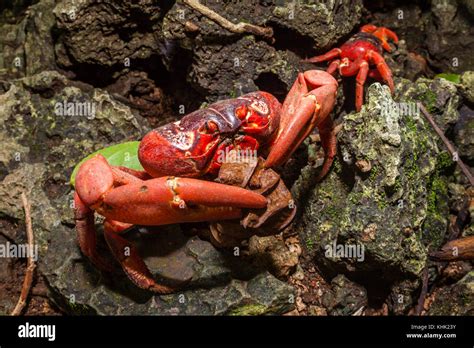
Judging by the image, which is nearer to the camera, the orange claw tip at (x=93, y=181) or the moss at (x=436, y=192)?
the orange claw tip at (x=93, y=181)

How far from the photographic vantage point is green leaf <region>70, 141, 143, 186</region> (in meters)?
4.21

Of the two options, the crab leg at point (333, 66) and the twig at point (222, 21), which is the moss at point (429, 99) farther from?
the twig at point (222, 21)

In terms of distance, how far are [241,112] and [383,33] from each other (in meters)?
2.74

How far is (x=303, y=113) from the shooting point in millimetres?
3688

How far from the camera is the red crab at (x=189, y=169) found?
3.24 metres

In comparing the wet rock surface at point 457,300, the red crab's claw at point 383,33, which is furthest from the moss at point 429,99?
the wet rock surface at point 457,300

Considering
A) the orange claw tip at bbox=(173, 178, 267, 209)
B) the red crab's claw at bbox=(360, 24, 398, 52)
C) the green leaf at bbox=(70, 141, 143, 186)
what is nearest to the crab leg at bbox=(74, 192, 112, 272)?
the green leaf at bbox=(70, 141, 143, 186)

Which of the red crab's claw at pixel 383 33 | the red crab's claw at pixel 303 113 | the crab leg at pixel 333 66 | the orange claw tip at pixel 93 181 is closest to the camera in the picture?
the orange claw tip at pixel 93 181

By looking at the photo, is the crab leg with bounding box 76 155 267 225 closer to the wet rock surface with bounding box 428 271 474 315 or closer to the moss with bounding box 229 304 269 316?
the moss with bounding box 229 304 269 316

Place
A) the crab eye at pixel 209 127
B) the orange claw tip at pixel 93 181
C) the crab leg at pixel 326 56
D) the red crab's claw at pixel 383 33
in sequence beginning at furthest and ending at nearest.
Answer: the red crab's claw at pixel 383 33
the crab leg at pixel 326 56
the crab eye at pixel 209 127
the orange claw tip at pixel 93 181

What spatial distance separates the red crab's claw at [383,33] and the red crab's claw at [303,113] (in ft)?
5.95

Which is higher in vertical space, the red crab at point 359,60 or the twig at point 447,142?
the red crab at point 359,60
